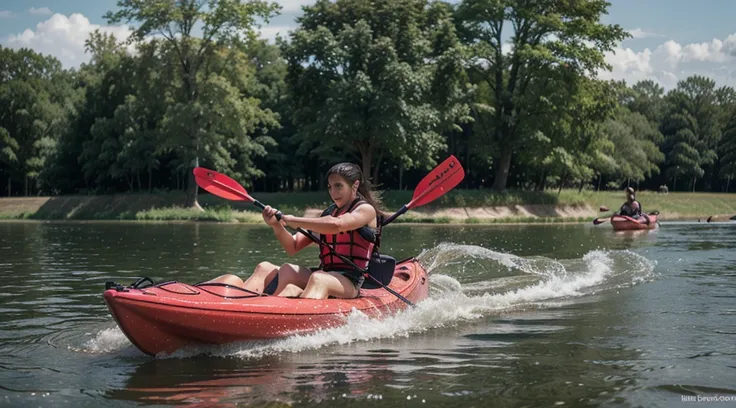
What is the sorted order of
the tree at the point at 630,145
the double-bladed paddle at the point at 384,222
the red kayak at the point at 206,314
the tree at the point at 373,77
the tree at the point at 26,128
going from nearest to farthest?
1. the red kayak at the point at 206,314
2. the double-bladed paddle at the point at 384,222
3. the tree at the point at 373,77
4. the tree at the point at 26,128
5. the tree at the point at 630,145

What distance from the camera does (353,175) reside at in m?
7.43

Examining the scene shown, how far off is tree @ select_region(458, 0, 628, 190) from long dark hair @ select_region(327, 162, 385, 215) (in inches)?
1072

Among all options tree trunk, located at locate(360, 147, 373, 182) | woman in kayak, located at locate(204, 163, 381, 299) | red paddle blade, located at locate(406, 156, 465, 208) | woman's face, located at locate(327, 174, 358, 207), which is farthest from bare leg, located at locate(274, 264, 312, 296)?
tree trunk, located at locate(360, 147, 373, 182)

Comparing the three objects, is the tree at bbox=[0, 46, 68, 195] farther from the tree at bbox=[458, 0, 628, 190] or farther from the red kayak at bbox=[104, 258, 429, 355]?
the red kayak at bbox=[104, 258, 429, 355]

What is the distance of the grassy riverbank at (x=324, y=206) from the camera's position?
106ft

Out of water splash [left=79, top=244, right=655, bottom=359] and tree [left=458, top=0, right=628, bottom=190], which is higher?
tree [left=458, top=0, right=628, bottom=190]

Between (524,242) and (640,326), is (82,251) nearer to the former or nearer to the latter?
(524,242)

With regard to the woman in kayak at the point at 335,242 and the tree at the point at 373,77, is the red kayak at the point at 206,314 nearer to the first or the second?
the woman in kayak at the point at 335,242

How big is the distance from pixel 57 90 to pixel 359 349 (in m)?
50.1

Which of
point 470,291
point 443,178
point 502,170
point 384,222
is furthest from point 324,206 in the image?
point 384,222

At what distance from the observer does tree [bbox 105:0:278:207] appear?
33.0m

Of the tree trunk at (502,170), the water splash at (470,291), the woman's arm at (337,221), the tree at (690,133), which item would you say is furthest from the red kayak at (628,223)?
the tree at (690,133)

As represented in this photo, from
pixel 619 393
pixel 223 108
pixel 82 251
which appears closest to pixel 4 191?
pixel 223 108

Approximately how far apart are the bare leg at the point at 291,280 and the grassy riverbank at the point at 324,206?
23496mm
